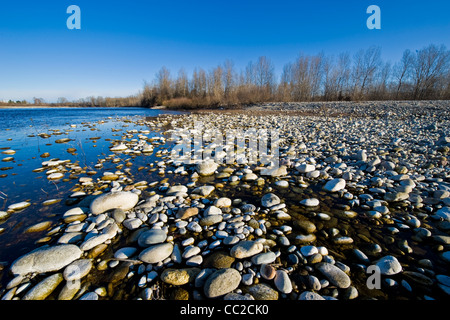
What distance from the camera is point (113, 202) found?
2320 millimetres

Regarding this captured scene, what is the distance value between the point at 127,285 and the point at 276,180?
8.82 feet

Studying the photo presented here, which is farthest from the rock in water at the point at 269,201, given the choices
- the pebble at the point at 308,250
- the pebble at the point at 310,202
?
the pebble at the point at 308,250

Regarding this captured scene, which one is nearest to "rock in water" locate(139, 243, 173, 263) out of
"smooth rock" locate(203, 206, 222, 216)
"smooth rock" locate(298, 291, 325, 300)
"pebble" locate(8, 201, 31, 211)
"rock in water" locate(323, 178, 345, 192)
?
"smooth rock" locate(203, 206, 222, 216)

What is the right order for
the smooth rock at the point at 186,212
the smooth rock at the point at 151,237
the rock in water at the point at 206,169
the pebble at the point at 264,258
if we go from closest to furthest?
the pebble at the point at 264,258 < the smooth rock at the point at 151,237 < the smooth rock at the point at 186,212 < the rock in water at the point at 206,169

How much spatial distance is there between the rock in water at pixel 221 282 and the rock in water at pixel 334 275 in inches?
28.2

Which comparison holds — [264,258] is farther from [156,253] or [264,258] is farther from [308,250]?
[156,253]

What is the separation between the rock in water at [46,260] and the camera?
4.68ft

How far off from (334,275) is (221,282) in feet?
2.99

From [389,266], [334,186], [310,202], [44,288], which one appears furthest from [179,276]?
[334,186]

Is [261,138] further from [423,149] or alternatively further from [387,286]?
[387,286]

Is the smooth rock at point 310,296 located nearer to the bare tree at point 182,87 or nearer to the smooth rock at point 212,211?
the smooth rock at point 212,211

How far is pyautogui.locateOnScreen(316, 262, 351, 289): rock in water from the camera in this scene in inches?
52.3

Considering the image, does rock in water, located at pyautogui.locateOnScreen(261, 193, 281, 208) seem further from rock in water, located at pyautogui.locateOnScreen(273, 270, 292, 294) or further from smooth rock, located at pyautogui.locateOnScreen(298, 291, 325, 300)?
smooth rock, located at pyautogui.locateOnScreen(298, 291, 325, 300)
